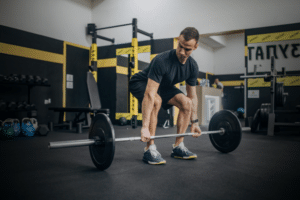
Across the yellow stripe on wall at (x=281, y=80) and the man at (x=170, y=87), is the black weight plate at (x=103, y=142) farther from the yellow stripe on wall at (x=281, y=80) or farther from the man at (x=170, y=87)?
the yellow stripe on wall at (x=281, y=80)

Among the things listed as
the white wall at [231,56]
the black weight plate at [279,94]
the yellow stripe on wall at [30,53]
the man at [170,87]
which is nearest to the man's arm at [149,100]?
the man at [170,87]

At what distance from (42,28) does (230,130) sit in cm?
439

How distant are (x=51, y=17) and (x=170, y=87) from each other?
13.8 ft

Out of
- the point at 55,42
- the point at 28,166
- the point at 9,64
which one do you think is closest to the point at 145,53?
the point at 55,42

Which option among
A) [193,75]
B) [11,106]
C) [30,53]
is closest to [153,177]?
[193,75]

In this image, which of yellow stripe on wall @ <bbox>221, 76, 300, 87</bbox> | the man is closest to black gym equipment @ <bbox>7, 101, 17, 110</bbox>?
the man

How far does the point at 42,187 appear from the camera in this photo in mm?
1254

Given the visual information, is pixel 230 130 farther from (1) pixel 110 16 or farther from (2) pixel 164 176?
(1) pixel 110 16

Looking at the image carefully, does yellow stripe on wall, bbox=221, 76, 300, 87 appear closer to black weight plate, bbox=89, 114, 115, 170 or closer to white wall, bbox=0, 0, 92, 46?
black weight plate, bbox=89, 114, 115, 170

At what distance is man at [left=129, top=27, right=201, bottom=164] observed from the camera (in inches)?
62.1

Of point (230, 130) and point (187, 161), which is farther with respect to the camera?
point (230, 130)

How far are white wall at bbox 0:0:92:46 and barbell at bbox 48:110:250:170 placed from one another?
373 centimetres

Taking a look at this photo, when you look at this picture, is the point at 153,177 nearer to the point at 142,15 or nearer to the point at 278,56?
the point at 278,56

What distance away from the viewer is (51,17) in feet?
16.4
